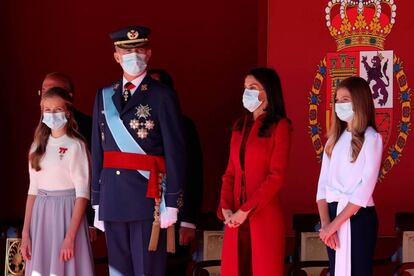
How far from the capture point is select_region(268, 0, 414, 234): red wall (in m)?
6.13

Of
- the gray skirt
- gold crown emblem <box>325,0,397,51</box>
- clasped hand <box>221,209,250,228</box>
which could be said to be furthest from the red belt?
gold crown emblem <box>325,0,397,51</box>

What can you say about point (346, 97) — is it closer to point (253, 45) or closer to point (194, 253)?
point (194, 253)

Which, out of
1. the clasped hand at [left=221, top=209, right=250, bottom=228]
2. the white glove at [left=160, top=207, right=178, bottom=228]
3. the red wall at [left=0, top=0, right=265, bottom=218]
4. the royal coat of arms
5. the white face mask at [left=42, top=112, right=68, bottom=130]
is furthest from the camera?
the red wall at [left=0, top=0, right=265, bottom=218]

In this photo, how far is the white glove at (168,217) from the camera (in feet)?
14.3

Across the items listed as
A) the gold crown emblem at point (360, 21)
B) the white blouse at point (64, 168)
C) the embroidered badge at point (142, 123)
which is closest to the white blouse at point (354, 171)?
the embroidered badge at point (142, 123)

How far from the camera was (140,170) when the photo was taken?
4402 millimetres

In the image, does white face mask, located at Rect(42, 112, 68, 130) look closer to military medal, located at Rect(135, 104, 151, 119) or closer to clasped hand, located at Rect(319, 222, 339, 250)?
military medal, located at Rect(135, 104, 151, 119)

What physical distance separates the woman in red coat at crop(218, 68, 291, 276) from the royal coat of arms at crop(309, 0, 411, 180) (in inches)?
64.2

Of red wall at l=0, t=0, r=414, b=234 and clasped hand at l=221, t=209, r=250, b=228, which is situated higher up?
red wall at l=0, t=0, r=414, b=234

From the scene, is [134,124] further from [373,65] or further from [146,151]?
[373,65]

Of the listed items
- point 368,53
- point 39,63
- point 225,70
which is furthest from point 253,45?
point 39,63

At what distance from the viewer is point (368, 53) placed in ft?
20.1

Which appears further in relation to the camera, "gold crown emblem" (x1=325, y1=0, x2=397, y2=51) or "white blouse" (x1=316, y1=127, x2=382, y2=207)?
"gold crown emblem" (x1=325, y1=0, x2=397, y2=51)

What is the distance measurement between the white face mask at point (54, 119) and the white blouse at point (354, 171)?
4.84 ft
